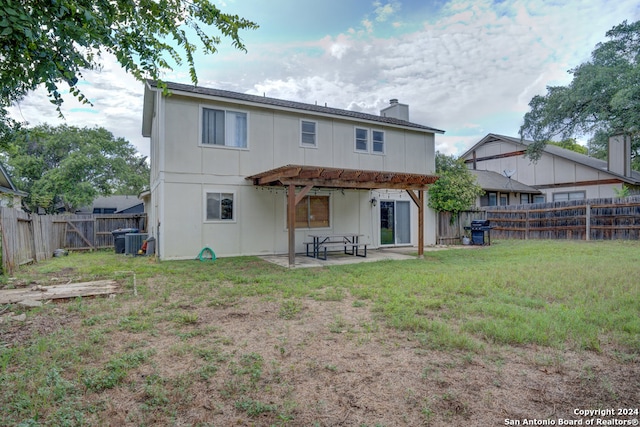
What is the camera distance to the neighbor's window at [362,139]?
13.2 m

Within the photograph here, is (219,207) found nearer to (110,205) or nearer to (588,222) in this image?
(588,222)

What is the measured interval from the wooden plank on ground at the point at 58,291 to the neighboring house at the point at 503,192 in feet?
63.2

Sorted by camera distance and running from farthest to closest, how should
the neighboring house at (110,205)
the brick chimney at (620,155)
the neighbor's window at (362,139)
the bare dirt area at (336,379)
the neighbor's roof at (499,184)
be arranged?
the neighboring house at (110,205) → the neighbor's roof at (499,184) → the brick chimney at (620,155) → the neighbor's window at (362,139) → the bare dirt area at (336,379)

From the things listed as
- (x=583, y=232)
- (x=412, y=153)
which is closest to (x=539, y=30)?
(x=412, y=153)

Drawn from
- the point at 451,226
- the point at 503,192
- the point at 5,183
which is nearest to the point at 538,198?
the point at 503,192

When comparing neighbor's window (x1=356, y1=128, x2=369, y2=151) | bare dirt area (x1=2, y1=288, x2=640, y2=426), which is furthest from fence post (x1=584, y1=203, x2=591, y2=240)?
bare dirt area (x1=2, y1=288, x2=640, y2=426)

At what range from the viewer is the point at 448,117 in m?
18.2

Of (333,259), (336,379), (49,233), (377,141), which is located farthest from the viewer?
(377,141)

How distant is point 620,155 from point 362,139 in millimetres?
16367

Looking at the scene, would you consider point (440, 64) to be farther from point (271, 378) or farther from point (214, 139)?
point (271, 378)

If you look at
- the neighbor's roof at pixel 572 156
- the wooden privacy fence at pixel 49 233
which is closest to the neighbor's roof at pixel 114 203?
the wooden privacy fence at pixel 49 233

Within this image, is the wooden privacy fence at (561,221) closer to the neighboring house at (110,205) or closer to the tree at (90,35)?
the tree at (90,35)

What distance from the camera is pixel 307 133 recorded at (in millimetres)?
12273

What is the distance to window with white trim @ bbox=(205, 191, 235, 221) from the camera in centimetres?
1071
